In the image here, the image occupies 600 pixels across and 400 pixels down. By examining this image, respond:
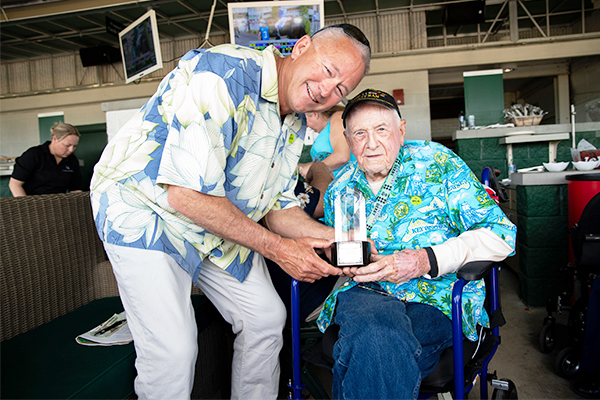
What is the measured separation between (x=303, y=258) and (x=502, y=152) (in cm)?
505

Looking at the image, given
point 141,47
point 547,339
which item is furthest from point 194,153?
point 141,47

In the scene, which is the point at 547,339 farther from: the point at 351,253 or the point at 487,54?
the point at 487,54

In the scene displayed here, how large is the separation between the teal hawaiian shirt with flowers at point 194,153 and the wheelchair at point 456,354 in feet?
1.35

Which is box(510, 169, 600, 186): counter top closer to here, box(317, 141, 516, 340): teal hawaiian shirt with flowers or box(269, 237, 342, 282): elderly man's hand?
box(317, 141, 516, 340): teal hawaiian shirt with flowers

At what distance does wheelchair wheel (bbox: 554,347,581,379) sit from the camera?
186 cm

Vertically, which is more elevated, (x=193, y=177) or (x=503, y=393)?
(x=193, y=177)

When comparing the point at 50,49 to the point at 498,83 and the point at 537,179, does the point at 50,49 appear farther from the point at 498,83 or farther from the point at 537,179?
the point at 537,179

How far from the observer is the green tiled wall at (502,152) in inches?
206

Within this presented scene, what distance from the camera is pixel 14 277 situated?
141cm

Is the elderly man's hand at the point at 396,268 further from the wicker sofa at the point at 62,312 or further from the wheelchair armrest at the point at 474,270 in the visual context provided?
the wicker sofa at the point at 62,312

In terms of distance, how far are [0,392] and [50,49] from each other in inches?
500

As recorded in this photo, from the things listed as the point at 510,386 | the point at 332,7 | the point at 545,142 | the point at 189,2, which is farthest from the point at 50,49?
the point at 510,386

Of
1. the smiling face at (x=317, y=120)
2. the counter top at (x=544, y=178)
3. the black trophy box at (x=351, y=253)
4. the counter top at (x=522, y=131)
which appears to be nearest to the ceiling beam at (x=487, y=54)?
the counter top at (x=522, y=131)

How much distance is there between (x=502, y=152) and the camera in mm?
5297
